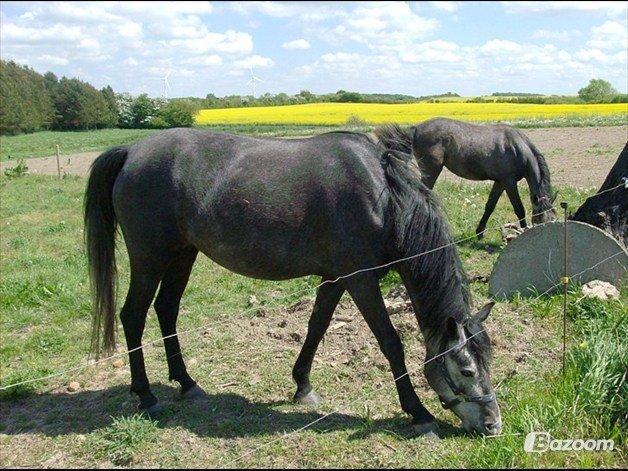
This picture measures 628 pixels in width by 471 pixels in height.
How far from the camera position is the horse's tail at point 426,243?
159 inches

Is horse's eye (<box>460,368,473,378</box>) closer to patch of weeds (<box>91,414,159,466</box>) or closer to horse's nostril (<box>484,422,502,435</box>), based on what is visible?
horse's nostril (<box>484,422,502,435</box>)

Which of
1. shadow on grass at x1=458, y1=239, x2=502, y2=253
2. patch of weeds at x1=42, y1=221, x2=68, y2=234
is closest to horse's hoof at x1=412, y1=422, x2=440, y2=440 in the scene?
shadow on grass at x1=458, y1=239, x2=502, y2=253

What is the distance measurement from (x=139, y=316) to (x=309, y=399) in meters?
1.57

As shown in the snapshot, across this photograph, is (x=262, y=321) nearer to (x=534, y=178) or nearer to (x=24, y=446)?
(x=24, y=446)

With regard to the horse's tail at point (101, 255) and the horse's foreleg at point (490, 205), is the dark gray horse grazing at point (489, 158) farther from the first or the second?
the horse's tail at point (101, 255)

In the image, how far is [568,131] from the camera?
27.5m

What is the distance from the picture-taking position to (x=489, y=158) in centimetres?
1075

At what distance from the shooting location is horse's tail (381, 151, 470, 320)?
4043 mm

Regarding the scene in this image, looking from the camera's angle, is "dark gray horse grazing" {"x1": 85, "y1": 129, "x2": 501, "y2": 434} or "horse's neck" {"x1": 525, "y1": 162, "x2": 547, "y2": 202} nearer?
"dark gray horse grazing" {"x1": 85, "y1": 129, "x2": 501, "y2": 434}

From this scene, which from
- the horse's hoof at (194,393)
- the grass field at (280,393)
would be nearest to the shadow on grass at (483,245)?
the grass field at (280,393)

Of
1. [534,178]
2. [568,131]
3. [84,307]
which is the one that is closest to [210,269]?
[84,307]

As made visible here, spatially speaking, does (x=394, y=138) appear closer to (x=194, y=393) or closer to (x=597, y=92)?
(x=194, y=393)

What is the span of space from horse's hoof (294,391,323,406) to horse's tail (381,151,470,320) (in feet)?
4.14

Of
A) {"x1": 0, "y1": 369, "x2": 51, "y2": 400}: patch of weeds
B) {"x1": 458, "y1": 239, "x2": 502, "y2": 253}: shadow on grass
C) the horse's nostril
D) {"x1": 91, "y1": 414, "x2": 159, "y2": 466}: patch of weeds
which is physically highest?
{"x1": 458, "y1": 239, "x2": 502, "y2": 253}: shadow on grass
